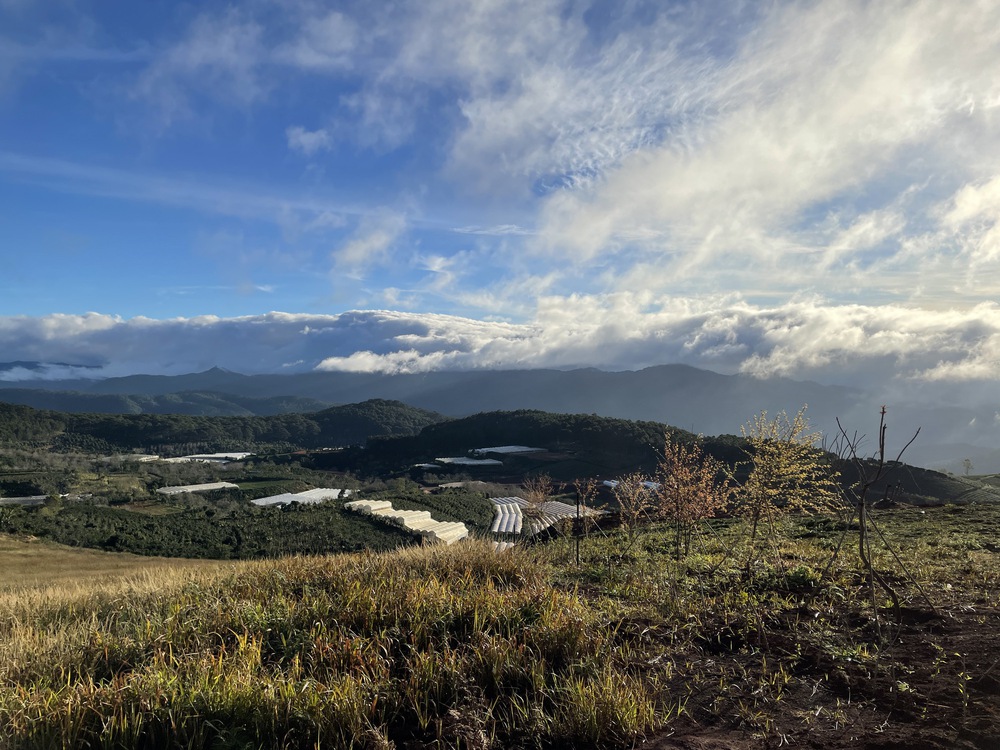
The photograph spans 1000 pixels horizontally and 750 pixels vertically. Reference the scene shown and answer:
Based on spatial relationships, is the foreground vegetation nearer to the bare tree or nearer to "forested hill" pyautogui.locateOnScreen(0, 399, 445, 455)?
the bare tree

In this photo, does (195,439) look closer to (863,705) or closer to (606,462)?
(606,462)

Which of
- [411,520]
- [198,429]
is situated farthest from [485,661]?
[198,429]

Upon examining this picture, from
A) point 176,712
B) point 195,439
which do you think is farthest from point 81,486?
point 195,439

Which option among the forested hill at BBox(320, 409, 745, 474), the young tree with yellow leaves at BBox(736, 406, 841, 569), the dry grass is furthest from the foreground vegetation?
the forested hill at BBox(320, 409, 745, 474)

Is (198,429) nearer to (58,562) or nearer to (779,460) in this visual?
(58,562)

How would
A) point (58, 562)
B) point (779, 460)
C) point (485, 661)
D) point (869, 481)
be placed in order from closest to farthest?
point (485, 661)
point (869, 481)
point (779, 460)
point (58, 562)
